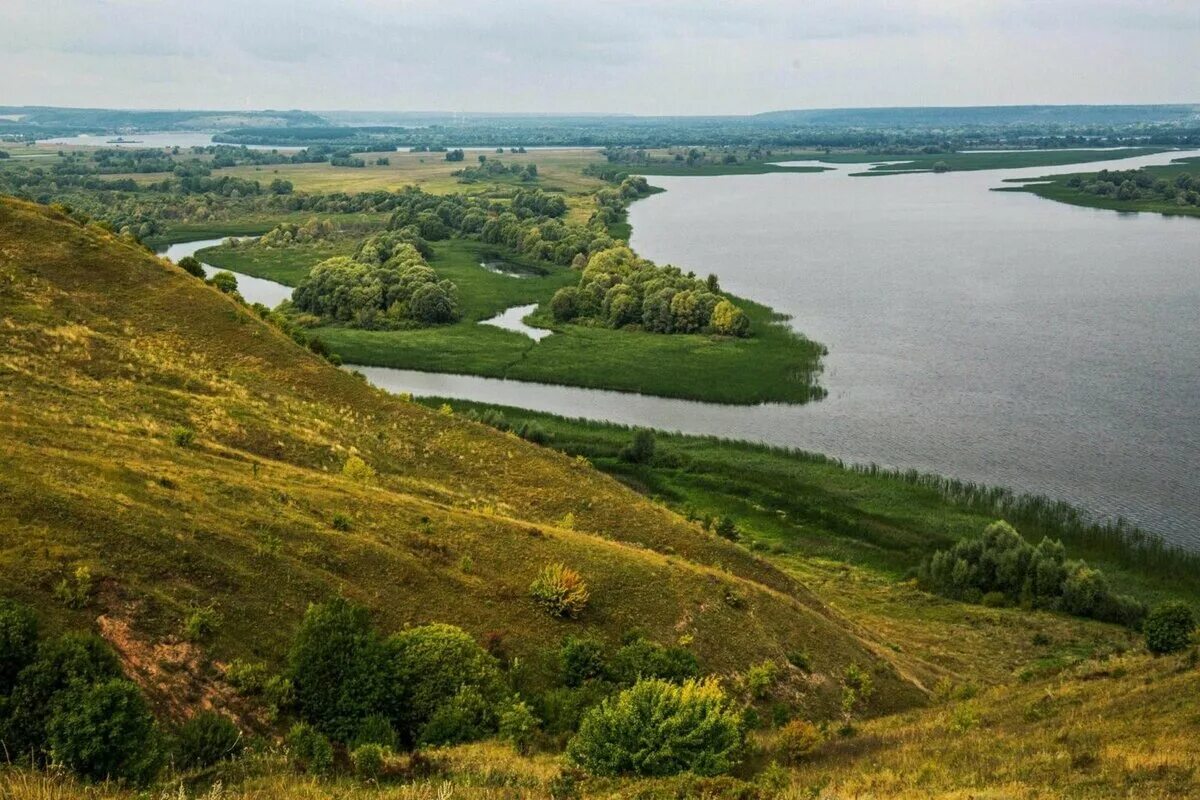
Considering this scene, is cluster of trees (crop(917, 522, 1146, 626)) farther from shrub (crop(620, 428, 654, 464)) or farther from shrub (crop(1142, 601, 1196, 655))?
shrub (crop(620, 428, 654, 464))

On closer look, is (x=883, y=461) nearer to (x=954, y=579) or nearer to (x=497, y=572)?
(x=954, y=579)

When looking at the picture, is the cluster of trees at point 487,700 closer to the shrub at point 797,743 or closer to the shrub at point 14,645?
the shrub at point 797,743

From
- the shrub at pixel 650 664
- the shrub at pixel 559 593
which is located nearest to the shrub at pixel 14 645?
the shrub at pixel 559 593

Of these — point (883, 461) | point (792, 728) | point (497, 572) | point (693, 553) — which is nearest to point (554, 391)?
point (883, 461)

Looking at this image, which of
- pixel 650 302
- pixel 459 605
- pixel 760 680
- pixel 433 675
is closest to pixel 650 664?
pixel 760 680

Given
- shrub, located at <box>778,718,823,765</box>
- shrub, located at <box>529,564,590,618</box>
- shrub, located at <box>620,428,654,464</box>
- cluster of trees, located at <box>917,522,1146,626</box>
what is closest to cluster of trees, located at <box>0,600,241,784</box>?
shrub, located at <box>529,564,590,618</box>

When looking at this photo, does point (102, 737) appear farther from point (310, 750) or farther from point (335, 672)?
point (335, 672)
